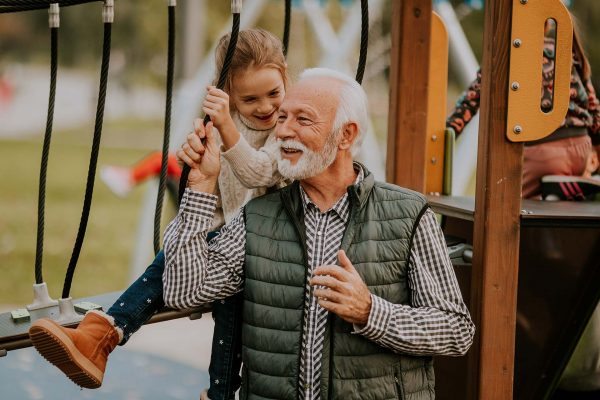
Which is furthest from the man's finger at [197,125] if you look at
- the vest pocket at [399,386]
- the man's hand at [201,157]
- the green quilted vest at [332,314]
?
the vest pocket at [399,386]

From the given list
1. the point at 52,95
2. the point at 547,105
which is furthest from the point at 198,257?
the point at 547,105

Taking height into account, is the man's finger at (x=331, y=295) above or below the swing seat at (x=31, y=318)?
above

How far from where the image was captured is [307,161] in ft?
7.19

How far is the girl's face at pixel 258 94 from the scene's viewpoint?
2.46 meters

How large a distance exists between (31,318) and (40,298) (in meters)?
0.14

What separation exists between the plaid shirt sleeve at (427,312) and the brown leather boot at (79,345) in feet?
2.18

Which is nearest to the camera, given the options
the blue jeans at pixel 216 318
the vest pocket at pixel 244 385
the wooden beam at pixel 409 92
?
the vest pocket at pixel 244 385

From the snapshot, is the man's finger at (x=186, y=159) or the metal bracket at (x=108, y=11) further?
the metal bracket at (x=108, y=11)

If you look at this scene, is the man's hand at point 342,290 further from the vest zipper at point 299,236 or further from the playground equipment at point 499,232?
the playground equipment at point 499,232

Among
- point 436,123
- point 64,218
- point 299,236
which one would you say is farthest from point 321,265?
point 64,218

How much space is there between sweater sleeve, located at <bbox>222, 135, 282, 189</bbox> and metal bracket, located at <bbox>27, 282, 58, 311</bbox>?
0.68m

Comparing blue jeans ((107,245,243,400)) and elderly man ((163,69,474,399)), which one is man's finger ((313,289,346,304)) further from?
blue jeans ((107,245,243,400))

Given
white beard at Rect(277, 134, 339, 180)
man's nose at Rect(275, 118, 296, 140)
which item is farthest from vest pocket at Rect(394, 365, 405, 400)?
man's nose at Rect(275, 118, 296, 140)

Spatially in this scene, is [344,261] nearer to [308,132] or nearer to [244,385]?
[308,132]
